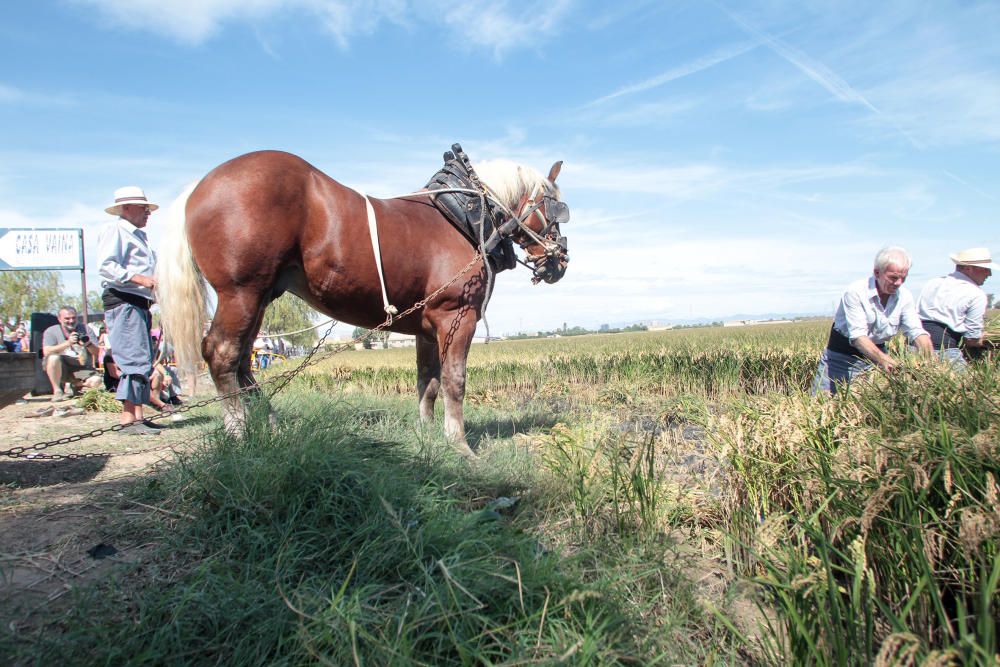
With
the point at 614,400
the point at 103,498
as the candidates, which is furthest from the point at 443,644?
the point at 614,400

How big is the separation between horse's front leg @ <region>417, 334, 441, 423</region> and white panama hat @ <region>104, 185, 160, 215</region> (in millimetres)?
2538

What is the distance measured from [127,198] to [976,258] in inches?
293

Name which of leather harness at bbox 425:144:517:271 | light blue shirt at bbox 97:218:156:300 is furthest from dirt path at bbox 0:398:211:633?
leather harness at bbox 425:144:517:271

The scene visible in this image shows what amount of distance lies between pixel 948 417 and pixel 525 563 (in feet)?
5.60

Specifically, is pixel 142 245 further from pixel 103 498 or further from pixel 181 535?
pixel 181 535

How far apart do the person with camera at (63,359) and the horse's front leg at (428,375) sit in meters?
7.54

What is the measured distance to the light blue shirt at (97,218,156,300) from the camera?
447 cm


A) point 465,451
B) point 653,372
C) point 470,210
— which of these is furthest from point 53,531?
point 653,372

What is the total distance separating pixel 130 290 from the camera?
466 cm

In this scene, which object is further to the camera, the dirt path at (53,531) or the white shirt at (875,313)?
the white shirt at (875,313)

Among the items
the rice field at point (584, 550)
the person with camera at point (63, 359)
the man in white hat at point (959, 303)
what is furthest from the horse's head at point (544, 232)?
the person with camera at point (63, 359)

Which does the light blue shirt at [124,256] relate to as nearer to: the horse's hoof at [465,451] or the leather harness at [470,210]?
the leather harness at [470,210]

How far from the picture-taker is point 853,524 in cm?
210

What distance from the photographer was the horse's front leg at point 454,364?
4.07 m
